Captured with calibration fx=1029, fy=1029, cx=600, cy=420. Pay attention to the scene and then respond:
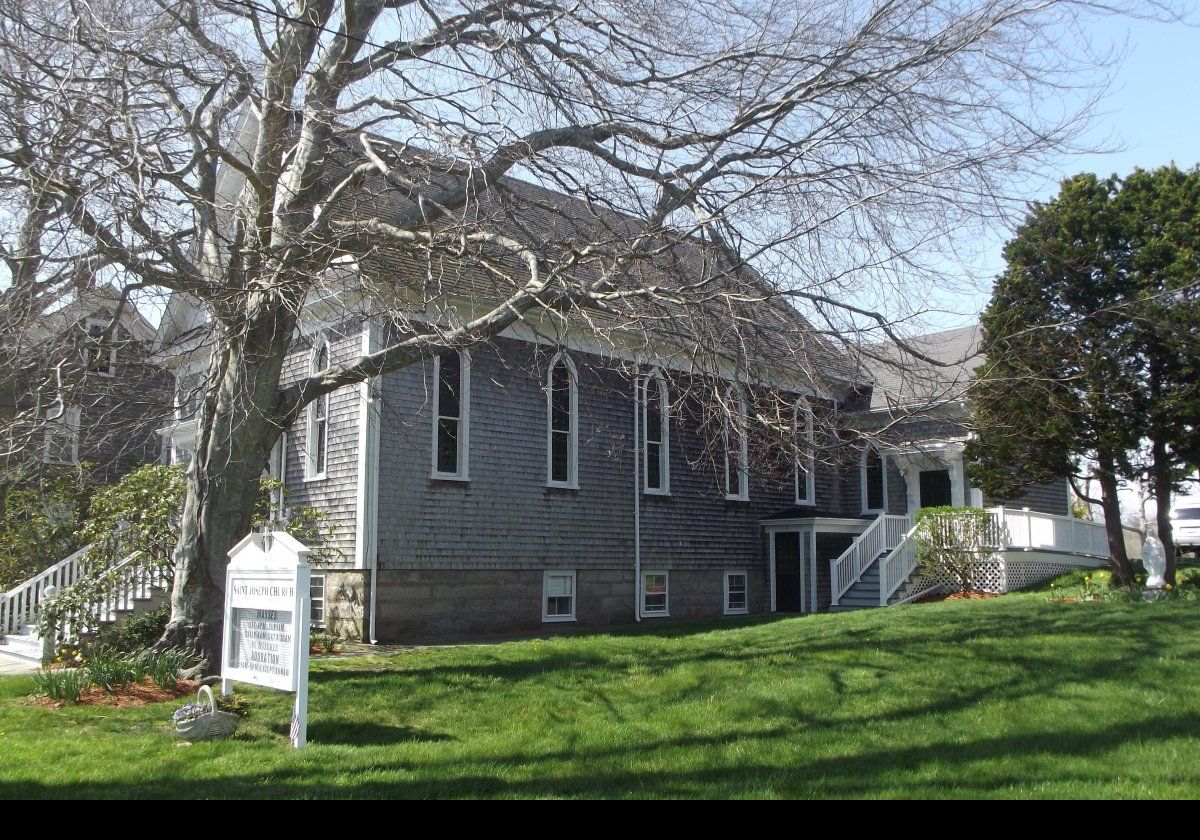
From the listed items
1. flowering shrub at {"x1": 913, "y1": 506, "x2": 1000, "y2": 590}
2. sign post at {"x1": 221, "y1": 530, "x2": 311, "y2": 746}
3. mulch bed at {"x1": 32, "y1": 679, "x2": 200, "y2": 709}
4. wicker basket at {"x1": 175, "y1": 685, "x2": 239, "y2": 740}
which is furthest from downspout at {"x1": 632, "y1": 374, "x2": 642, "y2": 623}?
wicker basket at {"x1": 175, "y1": 685, "x2": 239, "y2": 740}

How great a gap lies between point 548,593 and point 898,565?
7.62m

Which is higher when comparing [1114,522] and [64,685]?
[1114,522]

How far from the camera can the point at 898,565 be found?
21.5 metres

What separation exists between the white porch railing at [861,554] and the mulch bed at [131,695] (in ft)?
46.2

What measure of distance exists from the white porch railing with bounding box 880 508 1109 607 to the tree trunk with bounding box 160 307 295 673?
13.6m

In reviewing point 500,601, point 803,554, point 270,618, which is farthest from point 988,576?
point 270,618

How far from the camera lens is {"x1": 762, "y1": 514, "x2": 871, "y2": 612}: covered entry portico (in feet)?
74.3

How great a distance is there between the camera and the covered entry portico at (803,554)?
22641mm

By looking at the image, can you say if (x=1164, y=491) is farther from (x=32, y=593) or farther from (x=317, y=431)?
(x=32, y=593)

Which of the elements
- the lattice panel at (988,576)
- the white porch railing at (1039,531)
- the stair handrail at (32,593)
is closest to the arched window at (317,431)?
the stair handrail at (32,593)

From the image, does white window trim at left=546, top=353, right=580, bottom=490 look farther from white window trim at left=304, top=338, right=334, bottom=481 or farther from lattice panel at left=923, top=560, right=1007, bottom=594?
lattice panel at left=923, top=560, right=1007, bottom=594

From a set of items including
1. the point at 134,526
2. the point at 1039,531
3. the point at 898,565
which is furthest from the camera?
Answer: the point at 1039,531


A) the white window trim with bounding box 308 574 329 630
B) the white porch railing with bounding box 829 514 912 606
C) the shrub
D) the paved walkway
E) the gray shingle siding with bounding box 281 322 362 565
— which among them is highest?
the gray shingle siding with bounding box 281 322 362 565
